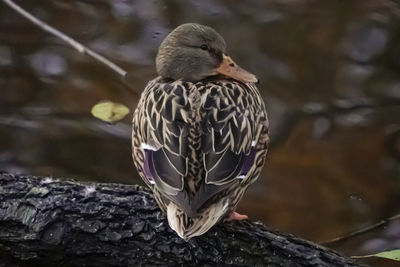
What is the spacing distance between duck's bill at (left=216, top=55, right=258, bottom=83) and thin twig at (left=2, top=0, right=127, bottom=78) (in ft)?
6.98

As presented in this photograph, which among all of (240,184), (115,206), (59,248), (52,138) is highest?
(240,184)

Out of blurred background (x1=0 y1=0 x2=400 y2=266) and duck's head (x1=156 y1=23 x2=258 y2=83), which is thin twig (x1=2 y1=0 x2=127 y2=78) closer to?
blurred background (x1=0 y1=0 x2=400 y2=266)

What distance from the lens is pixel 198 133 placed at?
308 centimetres

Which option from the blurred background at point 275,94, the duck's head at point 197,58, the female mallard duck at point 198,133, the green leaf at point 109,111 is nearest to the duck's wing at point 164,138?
the female mallard duck at point 198,133

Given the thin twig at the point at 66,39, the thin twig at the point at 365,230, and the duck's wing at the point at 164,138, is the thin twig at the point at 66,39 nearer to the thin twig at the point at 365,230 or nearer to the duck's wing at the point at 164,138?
the thin twig at the point at 365,230

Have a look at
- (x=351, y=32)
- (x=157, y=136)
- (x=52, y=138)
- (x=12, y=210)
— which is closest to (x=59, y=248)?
(x=12, y=210)

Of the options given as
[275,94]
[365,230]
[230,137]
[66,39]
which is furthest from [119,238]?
[66,39]

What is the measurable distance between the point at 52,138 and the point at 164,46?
1.76 metres

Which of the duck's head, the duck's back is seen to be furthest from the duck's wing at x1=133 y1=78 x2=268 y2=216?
the duck's head

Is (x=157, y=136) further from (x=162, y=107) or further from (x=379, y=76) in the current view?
(x=379, y=76)

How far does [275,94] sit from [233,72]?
6.76ft

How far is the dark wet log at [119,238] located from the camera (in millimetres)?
3205

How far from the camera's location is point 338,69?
230 inches

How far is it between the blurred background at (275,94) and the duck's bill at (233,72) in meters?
1.43
